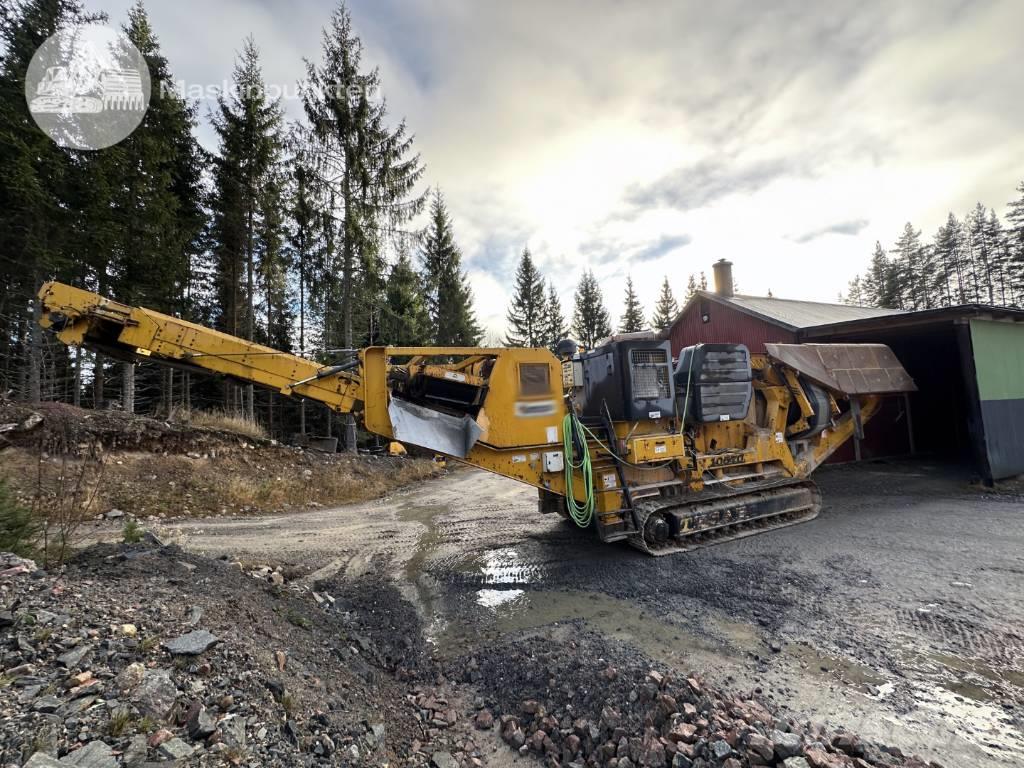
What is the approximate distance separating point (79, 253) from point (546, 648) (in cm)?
1367

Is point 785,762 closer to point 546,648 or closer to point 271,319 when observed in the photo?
point 546,648

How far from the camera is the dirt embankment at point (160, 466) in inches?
324

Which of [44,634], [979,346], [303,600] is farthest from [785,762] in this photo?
[979,346]

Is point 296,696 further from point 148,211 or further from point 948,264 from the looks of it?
point 948,264

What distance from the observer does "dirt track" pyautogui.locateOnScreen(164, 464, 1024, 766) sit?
312 centimetres

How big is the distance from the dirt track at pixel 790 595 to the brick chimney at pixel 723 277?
1165 centimetres

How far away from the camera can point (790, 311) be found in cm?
1584

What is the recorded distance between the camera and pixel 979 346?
9.76 meters

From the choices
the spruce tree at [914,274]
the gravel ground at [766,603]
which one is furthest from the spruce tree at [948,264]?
the gravel ground at [766,603]

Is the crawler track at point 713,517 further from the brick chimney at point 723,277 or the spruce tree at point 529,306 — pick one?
the spruce tree at point 529,306

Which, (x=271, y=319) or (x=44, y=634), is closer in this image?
(x=44, y=634)

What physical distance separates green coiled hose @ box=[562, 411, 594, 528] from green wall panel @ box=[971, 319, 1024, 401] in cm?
952

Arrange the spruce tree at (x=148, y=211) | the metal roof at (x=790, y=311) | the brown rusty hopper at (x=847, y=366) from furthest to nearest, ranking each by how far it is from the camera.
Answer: the metal roof at (x=790, y=311) → the spruce tree at (x=148, y=211) → the brown rusty hopper at (x=847, y=366)

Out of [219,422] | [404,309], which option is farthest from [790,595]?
[404,309]
